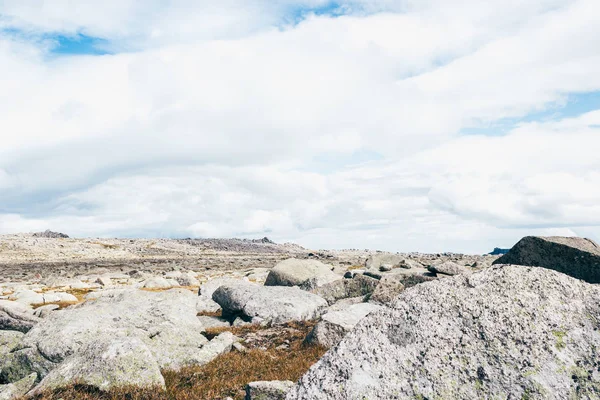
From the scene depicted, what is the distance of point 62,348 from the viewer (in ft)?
47.0

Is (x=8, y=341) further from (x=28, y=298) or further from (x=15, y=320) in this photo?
(x=28, y=298)

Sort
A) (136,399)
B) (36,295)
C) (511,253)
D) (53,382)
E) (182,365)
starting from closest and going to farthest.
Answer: (136,399), (53,382), (182,365), (511,253), (36,295)

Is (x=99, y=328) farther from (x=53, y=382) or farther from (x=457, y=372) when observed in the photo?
(x=457, y=372)

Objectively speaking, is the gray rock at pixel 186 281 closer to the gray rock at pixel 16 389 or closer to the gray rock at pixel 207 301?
the gray rock at pixel 207 301

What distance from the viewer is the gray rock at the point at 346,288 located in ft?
Result: 80.7

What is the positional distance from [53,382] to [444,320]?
979 cm

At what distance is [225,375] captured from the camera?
1236 cm

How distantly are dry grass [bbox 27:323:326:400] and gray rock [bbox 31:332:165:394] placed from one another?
10.6 inches

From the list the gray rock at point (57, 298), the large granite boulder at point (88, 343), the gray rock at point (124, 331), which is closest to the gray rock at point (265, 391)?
the large granite boulder at point (88, 343)

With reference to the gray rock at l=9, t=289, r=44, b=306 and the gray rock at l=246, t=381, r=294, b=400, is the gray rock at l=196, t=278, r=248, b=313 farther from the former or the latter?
the gray rock at l=246, t=381, r=294, b=400

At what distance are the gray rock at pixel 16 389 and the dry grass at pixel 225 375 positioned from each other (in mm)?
2026

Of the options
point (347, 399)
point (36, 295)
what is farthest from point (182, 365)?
point (36, 295)

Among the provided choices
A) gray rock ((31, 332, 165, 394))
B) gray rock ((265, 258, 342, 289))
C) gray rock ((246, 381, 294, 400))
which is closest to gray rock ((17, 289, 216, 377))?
gray rock ((31, 332, 165, 394))

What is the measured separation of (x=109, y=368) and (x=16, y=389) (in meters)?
3.37
